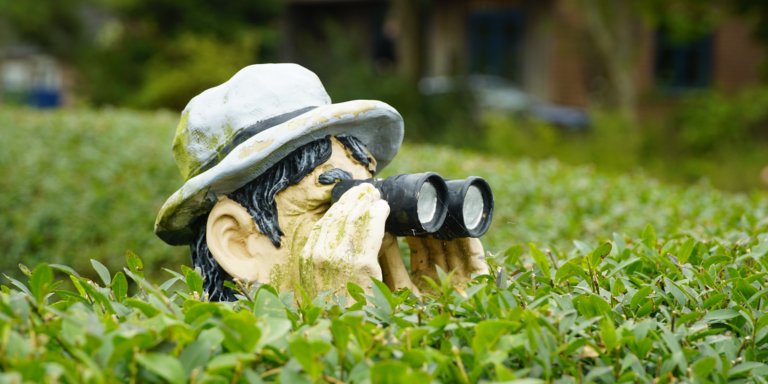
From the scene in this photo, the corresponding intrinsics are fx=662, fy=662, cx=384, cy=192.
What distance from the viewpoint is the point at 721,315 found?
5.01 feet

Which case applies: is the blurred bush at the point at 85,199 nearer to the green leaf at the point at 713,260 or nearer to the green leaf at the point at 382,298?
the green leaf at the point at 382,298

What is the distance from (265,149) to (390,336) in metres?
0.66

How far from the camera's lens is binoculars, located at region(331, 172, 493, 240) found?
167 centimetres

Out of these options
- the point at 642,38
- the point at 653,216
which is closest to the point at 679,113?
the point at 642,38

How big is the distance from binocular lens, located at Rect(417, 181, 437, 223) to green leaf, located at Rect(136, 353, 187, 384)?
2.52 feet

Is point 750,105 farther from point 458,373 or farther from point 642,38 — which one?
point 458,373

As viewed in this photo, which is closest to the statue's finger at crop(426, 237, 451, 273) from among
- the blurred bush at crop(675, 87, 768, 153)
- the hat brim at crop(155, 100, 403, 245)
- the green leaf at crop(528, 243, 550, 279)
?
the green leaf at crop(528, 243, 550, 279)

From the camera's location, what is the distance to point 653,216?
11.6 feet

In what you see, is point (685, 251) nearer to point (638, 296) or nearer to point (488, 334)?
point (638, 296)

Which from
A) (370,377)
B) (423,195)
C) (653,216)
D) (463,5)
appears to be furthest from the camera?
(463,5)

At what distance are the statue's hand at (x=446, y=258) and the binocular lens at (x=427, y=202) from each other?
203 millimetres

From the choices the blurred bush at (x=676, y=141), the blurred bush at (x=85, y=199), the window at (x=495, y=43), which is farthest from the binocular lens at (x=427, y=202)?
the window at (x=495, y=43)

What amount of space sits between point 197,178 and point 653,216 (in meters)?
2.62

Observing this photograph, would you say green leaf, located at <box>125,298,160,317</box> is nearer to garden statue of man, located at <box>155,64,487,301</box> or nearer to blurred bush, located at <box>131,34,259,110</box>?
Answer: garden statue of man, located at <box>155,64,487,301</box>
